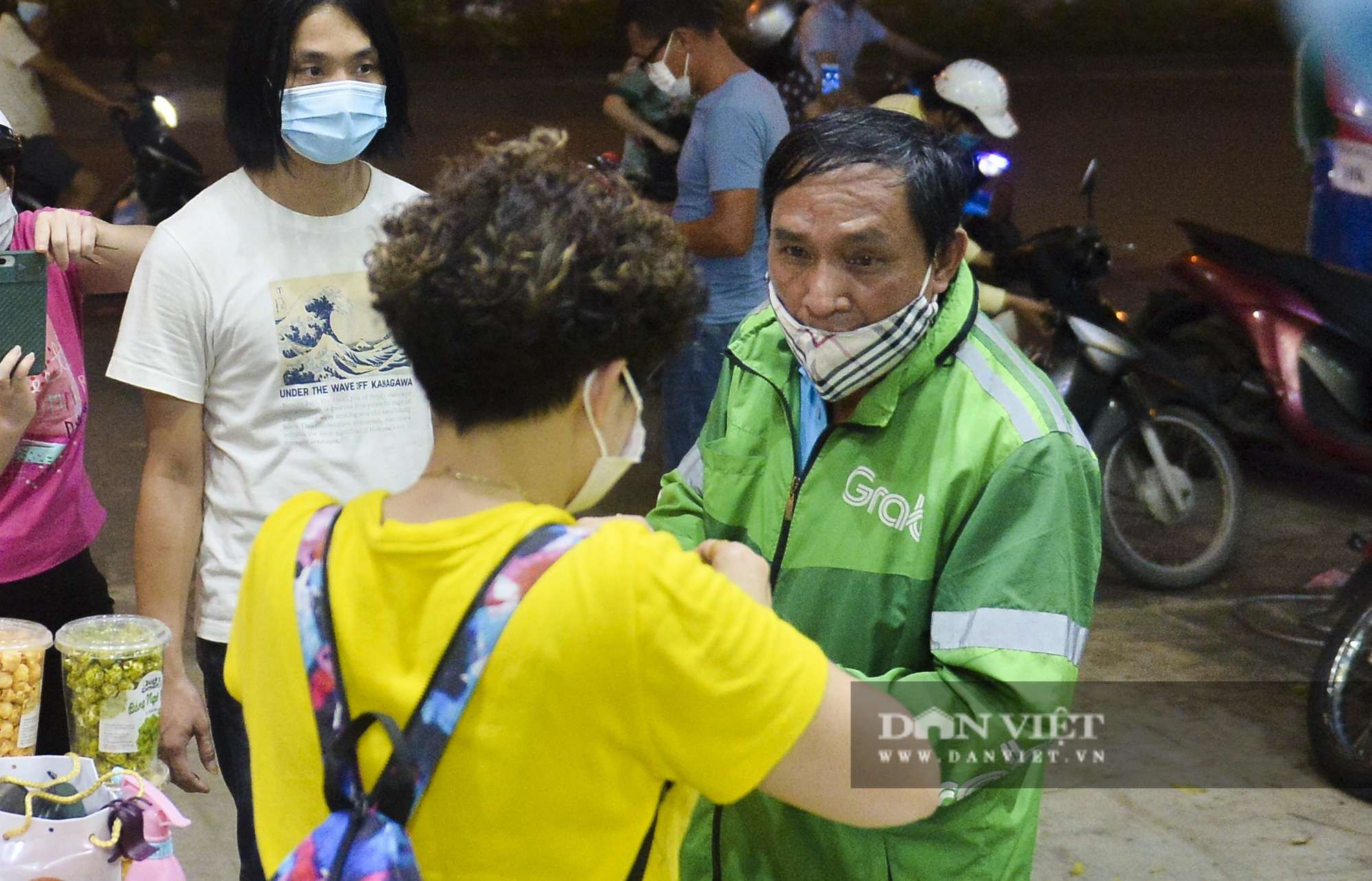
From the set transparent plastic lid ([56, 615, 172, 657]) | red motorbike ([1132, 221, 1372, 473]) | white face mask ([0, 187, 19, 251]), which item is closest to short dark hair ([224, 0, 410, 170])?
white face mask ([0, 187, 19, 251])

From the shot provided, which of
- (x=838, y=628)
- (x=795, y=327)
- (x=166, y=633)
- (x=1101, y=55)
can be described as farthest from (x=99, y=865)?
(x=1101, y=55)

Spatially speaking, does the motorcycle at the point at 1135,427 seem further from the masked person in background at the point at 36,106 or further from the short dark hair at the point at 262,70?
the masked person in background at the point at 36,106

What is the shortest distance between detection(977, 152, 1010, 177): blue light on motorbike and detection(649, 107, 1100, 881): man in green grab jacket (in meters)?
3.81

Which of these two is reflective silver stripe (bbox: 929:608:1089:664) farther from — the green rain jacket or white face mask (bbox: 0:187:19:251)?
white face mask (bbox: 0:187:19:251)

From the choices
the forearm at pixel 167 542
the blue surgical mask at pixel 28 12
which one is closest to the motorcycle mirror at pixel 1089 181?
the forearm at pixel 167 542

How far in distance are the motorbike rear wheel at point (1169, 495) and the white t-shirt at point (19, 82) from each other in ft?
18.7

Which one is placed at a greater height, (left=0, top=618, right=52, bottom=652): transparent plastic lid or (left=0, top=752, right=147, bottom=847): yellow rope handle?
(left=0, top=618, right=52, bottom=652): transparent plastic lid

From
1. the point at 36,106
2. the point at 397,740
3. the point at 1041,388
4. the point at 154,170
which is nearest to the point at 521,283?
the point at 397,740

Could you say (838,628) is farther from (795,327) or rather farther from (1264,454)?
(1264,454)

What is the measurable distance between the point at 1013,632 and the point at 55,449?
70.4 inches

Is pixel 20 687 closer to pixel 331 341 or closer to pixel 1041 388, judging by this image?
pixel 331 341

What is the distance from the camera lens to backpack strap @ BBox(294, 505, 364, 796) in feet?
4.30

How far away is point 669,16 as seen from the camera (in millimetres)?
4781

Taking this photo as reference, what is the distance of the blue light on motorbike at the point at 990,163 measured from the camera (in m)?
5.67
